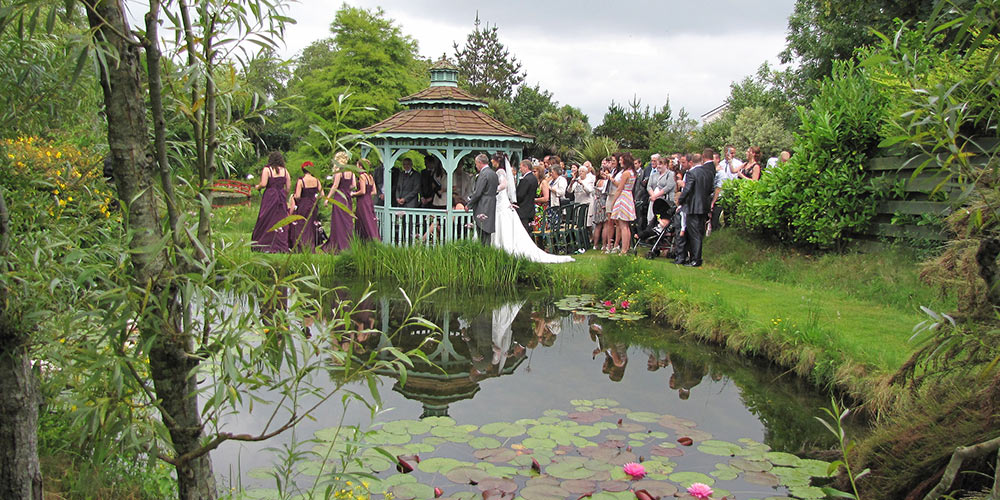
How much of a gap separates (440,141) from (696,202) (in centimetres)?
468

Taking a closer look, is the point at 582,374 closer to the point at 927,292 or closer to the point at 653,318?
the point at 653,318

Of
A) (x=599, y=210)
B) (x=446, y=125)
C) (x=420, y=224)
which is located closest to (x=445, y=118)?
(x=446, y=125)

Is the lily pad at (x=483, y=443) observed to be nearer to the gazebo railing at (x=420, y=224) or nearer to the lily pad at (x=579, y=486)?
the lily pad at (x=579, y=486)

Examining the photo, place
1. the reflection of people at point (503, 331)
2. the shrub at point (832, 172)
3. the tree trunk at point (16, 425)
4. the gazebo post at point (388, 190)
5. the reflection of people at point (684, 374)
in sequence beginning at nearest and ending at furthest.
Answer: the tree trunk at point (16, 425), the reflection of people at point (684, 374), the reflection of people at point (503, 331), the shrub at point (832, 172), the gazebo post at point (388, 190)

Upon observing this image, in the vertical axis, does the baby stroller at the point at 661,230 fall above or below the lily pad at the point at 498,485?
above

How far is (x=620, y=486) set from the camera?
4336 millimetres

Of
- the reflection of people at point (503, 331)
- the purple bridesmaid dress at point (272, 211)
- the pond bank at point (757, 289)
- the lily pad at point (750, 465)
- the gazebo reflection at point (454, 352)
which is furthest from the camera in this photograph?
the purple bridesmaid dress at point (272, 211)

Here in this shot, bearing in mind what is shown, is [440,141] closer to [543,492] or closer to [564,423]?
[564,423]

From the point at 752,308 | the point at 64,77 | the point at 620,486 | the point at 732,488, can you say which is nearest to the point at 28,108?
the point at 64,77

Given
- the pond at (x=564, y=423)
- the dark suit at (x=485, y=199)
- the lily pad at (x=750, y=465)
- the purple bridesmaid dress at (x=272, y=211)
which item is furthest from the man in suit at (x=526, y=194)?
the lily pad at (x=750, y=465)

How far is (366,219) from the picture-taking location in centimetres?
1359

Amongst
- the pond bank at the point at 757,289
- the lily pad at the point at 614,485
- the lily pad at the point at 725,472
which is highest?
the pond bank at the point at 757,289

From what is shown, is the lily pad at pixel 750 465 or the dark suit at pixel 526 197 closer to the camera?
the lily pad at pixel 750 465

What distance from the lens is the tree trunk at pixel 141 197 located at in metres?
2.09
